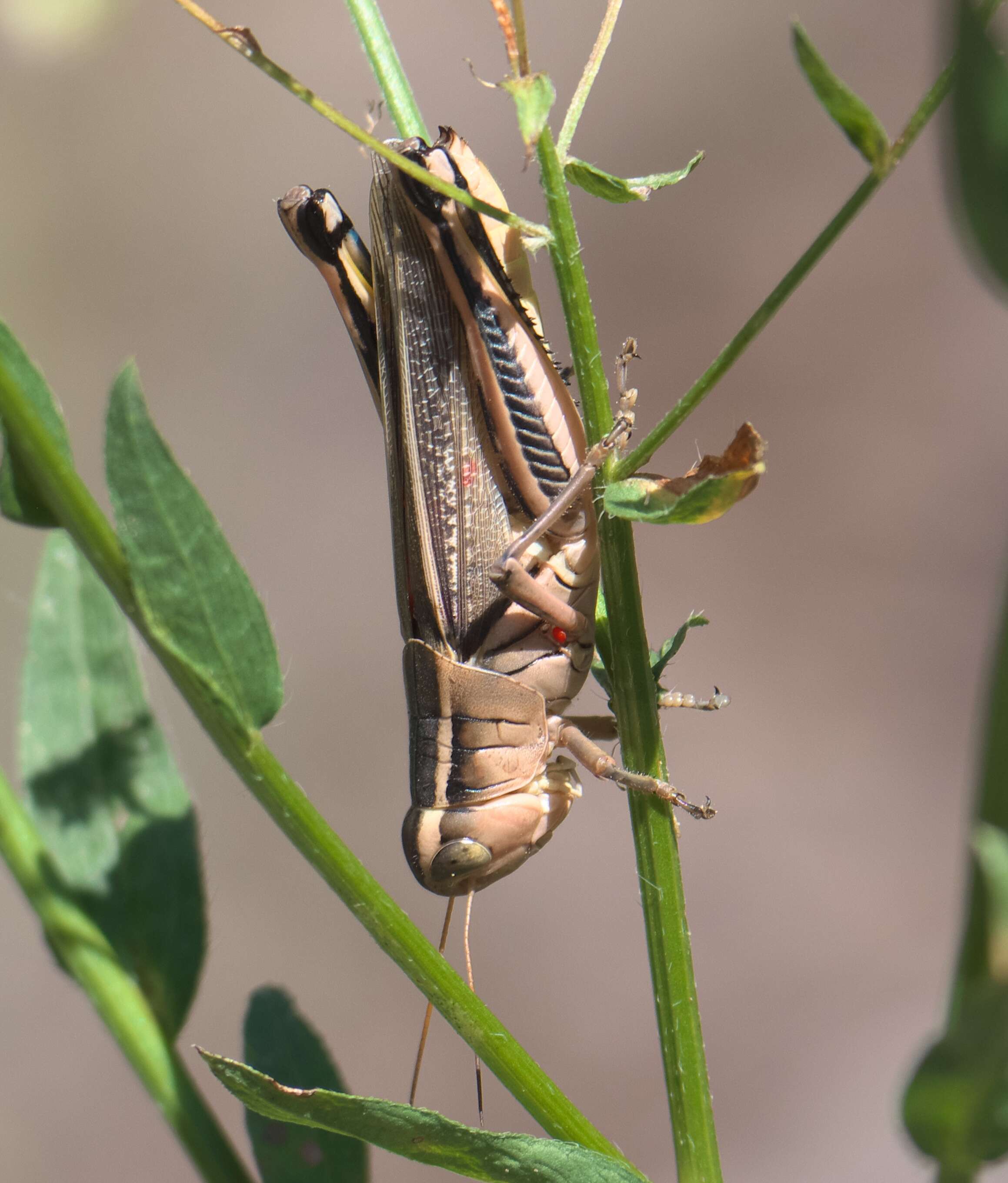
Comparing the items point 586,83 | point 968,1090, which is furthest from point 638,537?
point 968,1090

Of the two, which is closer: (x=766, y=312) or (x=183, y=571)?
(x=766, y=312)

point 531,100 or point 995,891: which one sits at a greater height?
point 531,100

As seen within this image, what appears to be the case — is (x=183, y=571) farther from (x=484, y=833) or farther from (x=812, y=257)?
(x=484, y=833)

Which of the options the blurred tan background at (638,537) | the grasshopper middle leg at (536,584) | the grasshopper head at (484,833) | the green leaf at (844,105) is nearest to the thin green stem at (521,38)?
the green leaf at (844,105)

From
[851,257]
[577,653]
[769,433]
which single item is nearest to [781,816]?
[769,433]

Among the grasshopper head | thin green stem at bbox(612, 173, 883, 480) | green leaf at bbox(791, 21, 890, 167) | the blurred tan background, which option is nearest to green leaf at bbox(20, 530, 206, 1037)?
the grasshopper head

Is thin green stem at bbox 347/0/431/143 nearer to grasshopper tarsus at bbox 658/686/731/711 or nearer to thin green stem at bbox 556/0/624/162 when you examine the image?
thin green stem at bbox 556/0/624/162

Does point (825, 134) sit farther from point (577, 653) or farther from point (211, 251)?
point (577, 653)
